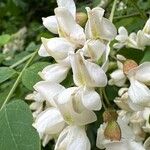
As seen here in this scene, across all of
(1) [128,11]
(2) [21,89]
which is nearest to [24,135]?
(2) [21,89]

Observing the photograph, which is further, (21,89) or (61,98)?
(21,89)

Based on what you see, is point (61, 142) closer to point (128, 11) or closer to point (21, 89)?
point (21, 89)

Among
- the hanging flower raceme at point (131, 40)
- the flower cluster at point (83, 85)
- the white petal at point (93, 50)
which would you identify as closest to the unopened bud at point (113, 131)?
the flower cluster at point (83, 85)

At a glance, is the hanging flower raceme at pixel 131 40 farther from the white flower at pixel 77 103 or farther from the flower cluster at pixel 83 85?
the white flower at pixel 77 103

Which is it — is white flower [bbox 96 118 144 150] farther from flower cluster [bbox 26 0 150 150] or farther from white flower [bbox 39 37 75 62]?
white flower [bbox 39 37 75 62]

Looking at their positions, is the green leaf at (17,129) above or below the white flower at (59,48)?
below

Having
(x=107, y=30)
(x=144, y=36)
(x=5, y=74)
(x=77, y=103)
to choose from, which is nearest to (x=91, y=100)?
(x=77, y=103)
